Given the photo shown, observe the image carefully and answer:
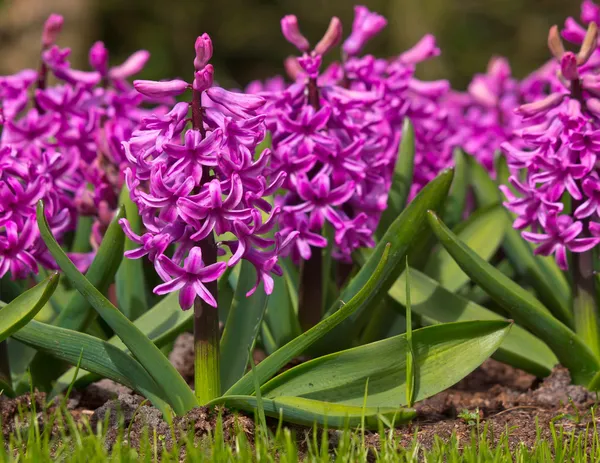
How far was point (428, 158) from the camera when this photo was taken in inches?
134

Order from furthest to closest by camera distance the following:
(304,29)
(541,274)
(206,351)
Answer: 1. (304,29)
2. (541,274)
3. (206,351)

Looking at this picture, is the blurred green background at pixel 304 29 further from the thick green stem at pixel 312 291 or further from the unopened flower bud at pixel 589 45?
the unopened flower bud at pixel 589 45

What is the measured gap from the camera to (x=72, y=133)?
3133 millimetres

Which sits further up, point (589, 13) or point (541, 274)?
point (589, 13)

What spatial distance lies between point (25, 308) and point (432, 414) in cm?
116

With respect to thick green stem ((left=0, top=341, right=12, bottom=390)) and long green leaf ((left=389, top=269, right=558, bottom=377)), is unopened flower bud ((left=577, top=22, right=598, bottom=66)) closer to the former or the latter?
long green leaf ((left=389, top=269, right=558, bottom=377))

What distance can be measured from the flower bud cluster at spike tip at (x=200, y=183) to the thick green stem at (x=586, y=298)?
3.14ft

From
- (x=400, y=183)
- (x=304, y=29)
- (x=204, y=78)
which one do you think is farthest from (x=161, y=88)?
(x=304, y=29)

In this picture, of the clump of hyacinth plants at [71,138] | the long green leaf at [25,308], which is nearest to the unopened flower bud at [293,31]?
the clump of hyacinth plants at [71,138]

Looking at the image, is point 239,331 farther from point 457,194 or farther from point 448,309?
point 457,194

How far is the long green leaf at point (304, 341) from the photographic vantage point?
2.20 metres

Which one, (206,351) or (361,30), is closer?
(206,351)

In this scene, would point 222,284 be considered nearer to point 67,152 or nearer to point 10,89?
point 67,152

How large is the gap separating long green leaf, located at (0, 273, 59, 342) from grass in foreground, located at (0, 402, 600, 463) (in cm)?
21
